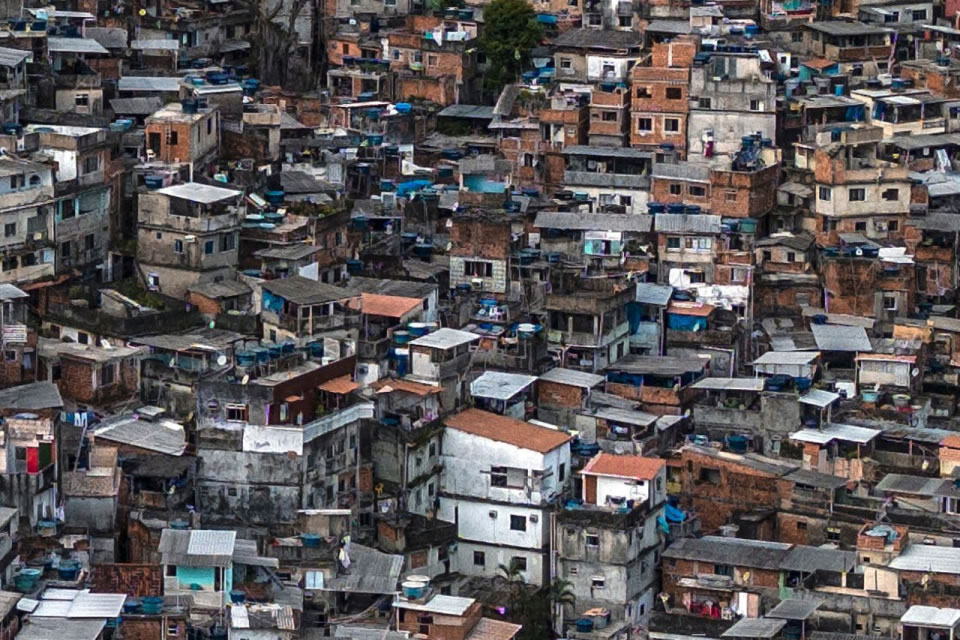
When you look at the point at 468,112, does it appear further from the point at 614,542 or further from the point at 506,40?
the point at 614,542

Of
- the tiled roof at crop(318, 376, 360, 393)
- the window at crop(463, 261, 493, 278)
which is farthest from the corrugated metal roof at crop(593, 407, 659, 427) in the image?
the tiled roof at crop(318, 376, 360, 393)

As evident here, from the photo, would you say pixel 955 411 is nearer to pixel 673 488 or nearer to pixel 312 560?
pixel 673 488

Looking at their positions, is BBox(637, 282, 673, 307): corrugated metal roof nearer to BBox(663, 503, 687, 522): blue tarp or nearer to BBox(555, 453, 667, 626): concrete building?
BBox(663, 503, 687, 522): blue tarp

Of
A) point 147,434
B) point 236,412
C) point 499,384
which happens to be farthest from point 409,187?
point 236,412

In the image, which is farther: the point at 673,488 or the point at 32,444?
the point at 673,488

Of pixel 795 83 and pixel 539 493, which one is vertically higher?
pixel 795 83

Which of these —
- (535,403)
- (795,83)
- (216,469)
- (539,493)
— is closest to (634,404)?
(535,403)

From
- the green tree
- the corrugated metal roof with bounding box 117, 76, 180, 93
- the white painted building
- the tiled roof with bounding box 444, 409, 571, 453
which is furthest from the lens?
the green tree
